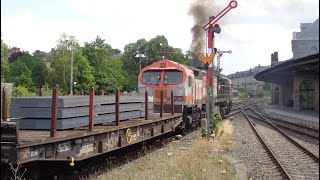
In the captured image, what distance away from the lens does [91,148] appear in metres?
7.88

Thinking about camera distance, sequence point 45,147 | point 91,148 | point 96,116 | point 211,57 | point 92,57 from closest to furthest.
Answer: point 45,147 < point 91,148 < point 96,116 < point 211,57 < point 92,57

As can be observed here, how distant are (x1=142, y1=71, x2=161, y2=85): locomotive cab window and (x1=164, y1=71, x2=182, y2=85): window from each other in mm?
341

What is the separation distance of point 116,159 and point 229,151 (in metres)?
4.17

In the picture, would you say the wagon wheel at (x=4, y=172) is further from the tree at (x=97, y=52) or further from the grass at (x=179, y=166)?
the tree at (x=97, y=52)

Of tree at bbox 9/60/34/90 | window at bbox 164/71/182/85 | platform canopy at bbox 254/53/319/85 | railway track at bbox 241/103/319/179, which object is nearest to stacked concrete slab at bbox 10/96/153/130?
platform canopy at bbox 254/53/319/85

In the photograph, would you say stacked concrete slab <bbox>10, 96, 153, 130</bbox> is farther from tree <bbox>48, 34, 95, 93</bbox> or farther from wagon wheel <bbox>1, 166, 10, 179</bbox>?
tree <bbox>48, 34, 95, 93</bbox>

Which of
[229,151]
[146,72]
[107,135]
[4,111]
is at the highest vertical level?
[146,72]

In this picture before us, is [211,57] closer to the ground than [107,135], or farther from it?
farther from it

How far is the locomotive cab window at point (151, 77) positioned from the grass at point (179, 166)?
5.93 m

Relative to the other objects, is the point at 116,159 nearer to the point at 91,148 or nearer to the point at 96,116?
the point at 96,116

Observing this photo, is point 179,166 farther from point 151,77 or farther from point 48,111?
point 151,77

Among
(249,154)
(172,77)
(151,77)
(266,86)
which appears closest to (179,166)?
(249,154)

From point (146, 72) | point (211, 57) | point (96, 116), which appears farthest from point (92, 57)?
point (96, 116)

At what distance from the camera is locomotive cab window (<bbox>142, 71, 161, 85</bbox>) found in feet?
60.2
